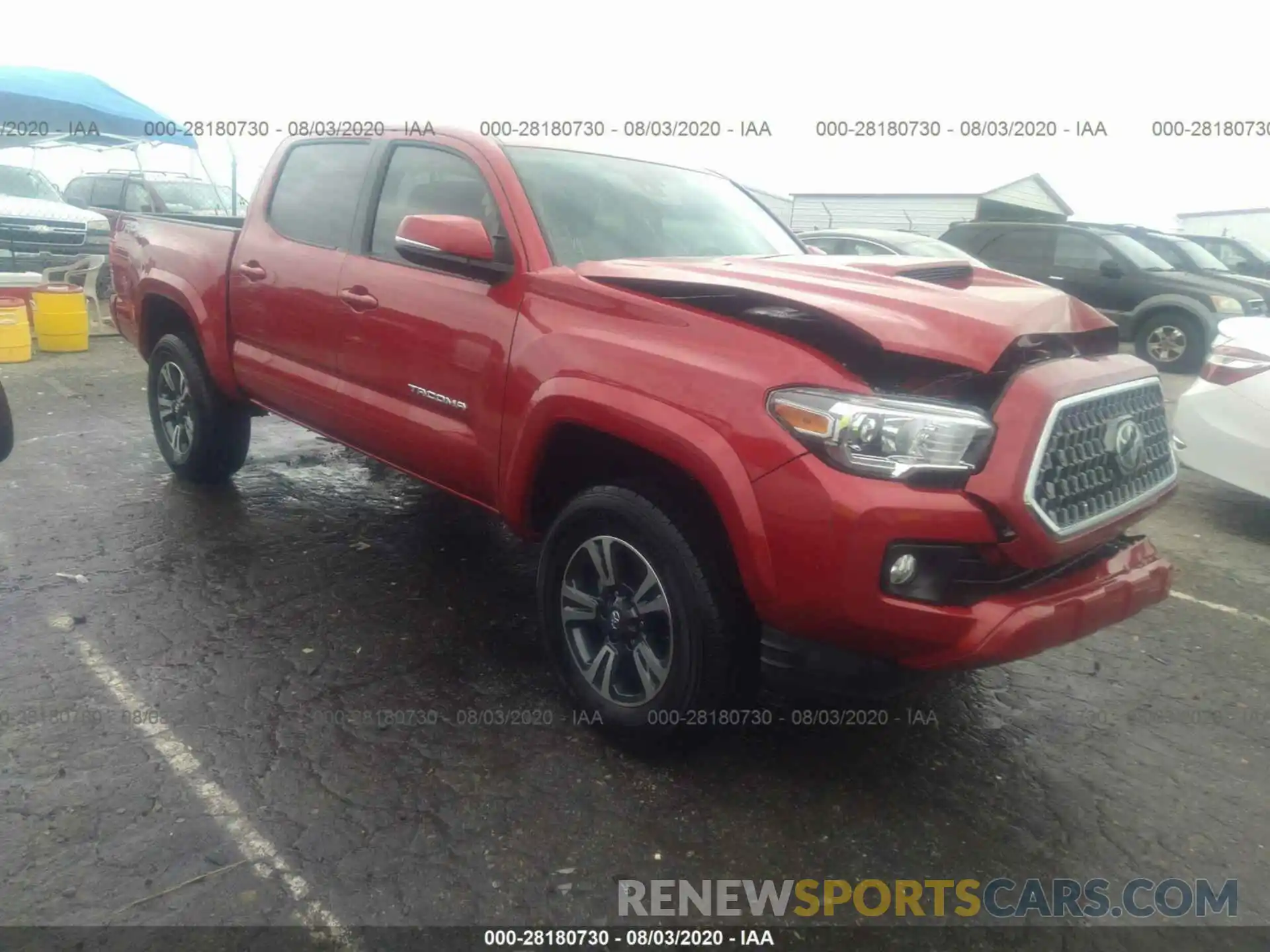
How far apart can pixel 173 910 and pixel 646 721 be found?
1274mm

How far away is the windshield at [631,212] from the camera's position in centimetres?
335

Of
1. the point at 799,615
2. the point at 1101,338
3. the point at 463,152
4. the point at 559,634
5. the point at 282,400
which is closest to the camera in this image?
the point at 799,615

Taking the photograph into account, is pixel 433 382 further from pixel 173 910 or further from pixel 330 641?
pixel 173 910

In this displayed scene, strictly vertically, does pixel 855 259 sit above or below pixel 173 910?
above

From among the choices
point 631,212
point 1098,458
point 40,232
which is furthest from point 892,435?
point 40,232

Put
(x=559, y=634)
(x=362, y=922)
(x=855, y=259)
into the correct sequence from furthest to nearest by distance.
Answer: (x=855, y=259) → (x=559, y=634) → (x=362, y=922)

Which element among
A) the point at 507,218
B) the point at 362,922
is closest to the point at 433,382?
the point at 507,218

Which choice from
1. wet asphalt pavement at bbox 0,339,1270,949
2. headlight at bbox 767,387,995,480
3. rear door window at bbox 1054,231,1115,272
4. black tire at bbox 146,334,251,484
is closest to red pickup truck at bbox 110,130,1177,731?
headlight at bbox 767,387,995,480

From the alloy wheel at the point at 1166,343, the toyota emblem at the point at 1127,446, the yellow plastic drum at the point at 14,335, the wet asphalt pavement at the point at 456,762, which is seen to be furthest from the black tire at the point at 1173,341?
the yellow plastic drum at the point at 14,335

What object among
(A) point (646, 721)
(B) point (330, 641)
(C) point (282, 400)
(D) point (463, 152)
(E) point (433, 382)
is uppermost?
(D) point (463, 152)

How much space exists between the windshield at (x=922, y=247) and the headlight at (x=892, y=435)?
9.10 meters

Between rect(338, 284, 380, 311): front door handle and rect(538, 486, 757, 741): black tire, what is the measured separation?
4.33ft

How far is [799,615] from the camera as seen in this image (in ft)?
7.85

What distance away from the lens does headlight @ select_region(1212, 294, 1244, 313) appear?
10969mm
